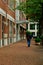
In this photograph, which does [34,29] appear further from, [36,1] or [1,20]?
[36,1]

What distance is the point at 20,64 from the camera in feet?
45.5

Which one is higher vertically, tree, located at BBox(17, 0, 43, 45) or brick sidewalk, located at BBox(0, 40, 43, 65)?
tree, located at BBox(17, 0, 43, 45)

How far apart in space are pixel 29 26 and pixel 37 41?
80.1 meters

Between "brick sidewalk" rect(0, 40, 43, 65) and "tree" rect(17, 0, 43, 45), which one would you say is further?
"tree" rect(17, 0, 43, 45)

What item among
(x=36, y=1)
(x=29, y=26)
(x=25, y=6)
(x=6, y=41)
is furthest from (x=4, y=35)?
(x=29, y=26)

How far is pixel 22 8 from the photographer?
2955cm

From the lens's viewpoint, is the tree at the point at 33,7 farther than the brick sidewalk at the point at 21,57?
Yes

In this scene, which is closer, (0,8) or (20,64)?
(20,64)

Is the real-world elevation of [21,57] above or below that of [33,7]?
below

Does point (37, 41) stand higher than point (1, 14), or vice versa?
point (1, 14)

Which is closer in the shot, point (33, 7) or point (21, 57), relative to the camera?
point (21, 57)

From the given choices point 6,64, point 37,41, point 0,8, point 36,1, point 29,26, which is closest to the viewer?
point 6,64

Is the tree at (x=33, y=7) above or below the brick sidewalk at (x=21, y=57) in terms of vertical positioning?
above

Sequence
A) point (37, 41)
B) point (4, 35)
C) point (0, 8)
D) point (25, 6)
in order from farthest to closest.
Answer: point (37, 41)
point (4, 35)
point (0, 8)
point (25, 6)
